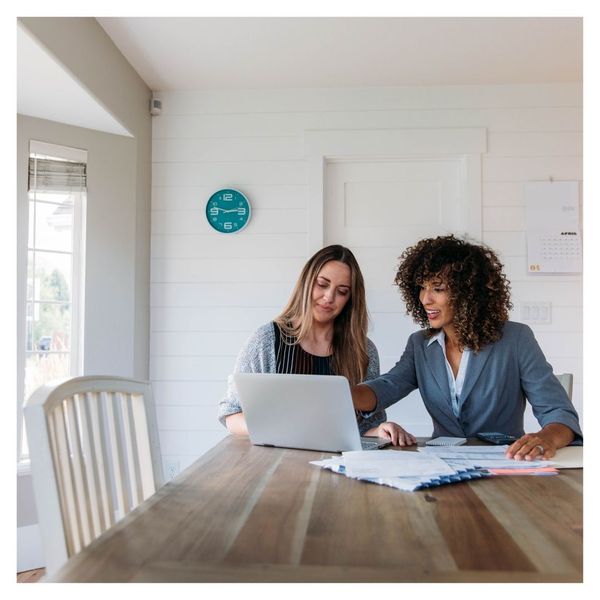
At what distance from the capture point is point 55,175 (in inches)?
136

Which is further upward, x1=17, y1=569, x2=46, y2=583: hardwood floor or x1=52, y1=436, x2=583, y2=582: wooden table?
x1=52, y1=436, x2=583, y2=582: wooden table

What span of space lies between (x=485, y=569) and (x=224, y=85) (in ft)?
11.2

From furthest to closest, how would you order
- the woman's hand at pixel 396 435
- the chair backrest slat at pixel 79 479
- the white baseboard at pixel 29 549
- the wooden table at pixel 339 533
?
the white baseboard at pixel 29 549, the woman's hand at pixel 396 435, the chair backrest slat at pixel 79 479, the wooden table at pixel 339 533

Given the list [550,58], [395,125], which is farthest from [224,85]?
[550,58]

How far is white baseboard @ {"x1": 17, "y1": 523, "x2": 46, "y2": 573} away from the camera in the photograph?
318 cm

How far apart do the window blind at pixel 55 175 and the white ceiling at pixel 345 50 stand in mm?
626

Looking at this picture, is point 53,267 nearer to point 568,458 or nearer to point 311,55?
point 311,55

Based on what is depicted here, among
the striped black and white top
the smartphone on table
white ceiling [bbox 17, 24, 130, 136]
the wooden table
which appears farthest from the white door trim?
the wooden table

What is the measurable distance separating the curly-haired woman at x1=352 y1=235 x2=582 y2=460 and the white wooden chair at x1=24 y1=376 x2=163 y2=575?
2.90ft

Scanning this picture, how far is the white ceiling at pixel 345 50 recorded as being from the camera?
10.2ft

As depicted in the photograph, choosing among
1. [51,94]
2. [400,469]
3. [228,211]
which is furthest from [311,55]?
[400,469]

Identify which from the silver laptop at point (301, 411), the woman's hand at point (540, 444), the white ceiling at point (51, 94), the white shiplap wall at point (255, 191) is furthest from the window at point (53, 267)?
the woman's hand at point (540, 444)

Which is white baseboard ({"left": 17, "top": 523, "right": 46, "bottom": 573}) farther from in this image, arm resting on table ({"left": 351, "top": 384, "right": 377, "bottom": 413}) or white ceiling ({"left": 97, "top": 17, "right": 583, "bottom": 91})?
white ceiling ({"left": 97, "top": 17, "right": 583, "bottom": 91})

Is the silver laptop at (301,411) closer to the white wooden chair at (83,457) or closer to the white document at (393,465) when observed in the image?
the white document at (393,465)
